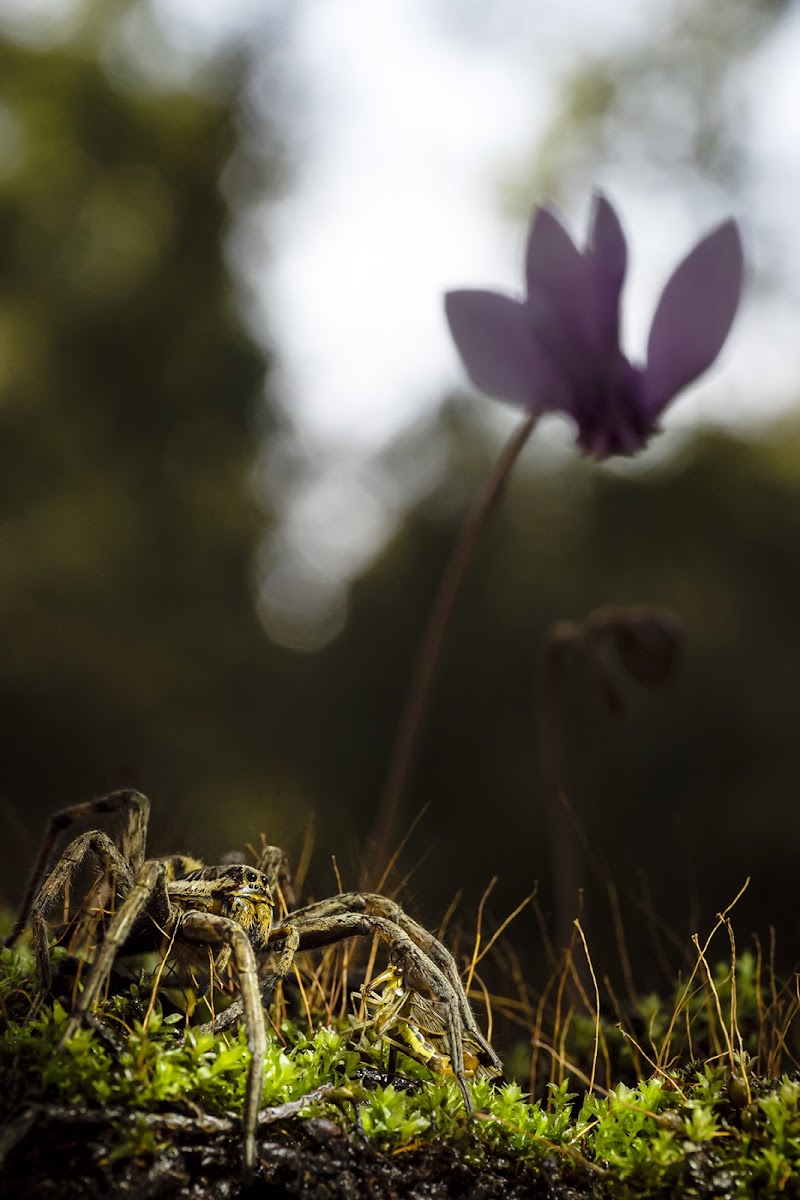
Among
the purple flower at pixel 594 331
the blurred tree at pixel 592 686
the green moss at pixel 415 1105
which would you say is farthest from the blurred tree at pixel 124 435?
the green moss at pixel 415 1105

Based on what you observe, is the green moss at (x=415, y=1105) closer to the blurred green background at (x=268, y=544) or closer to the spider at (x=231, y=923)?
the spider at (x=231, y=923)

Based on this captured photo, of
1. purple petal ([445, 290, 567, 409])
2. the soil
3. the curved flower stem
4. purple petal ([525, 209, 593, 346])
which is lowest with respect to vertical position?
the soil

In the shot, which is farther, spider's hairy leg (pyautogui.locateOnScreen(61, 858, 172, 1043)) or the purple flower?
the purple flower

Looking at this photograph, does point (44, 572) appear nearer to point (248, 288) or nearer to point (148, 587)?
point (148, 587)

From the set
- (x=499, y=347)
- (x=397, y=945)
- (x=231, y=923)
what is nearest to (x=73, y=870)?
(x=231, y=923)

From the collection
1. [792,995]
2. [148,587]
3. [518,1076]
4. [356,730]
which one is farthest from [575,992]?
[148,587]

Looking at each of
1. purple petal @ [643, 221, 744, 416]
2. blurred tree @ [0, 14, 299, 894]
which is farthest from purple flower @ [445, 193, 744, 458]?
blurred tree @ [0, 14, 299, 894]

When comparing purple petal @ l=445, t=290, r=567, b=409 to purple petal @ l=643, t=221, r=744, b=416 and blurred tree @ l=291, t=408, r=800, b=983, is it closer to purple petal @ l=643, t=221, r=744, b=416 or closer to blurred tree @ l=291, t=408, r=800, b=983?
purple petal @ l=643, t=221, r=744, b=416
